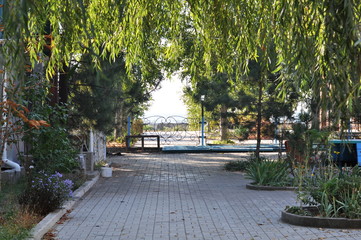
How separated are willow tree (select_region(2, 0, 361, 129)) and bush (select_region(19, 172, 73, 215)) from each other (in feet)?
10.5

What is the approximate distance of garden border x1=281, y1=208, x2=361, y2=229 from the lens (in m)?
8.92

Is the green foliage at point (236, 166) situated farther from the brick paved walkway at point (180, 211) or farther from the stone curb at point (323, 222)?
the stone curb at point (323, 222)

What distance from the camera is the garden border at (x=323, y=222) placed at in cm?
892

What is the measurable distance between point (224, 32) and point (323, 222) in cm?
349

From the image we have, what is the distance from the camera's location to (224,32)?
7.62m

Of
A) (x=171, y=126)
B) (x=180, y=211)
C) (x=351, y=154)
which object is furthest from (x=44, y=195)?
(x=171, y=126)

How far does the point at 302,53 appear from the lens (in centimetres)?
550

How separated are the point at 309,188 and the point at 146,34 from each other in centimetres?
396

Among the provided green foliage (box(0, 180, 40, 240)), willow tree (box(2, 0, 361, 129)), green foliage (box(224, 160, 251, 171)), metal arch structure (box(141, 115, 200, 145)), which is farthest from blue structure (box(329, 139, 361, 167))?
metal arch structure (box(141, 115, 200, 145))

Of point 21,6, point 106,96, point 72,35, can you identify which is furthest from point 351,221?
point 106,96

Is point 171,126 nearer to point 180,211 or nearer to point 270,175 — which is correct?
point 270,175

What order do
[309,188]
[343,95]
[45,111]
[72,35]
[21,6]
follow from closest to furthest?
1. [21,6]
2. [343,95]
3. [72,35]
4. [309,188]
5. [45,111]

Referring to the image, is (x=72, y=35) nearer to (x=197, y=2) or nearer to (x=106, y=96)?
(x=197, y=2)

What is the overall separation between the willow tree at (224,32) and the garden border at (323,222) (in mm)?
2705
